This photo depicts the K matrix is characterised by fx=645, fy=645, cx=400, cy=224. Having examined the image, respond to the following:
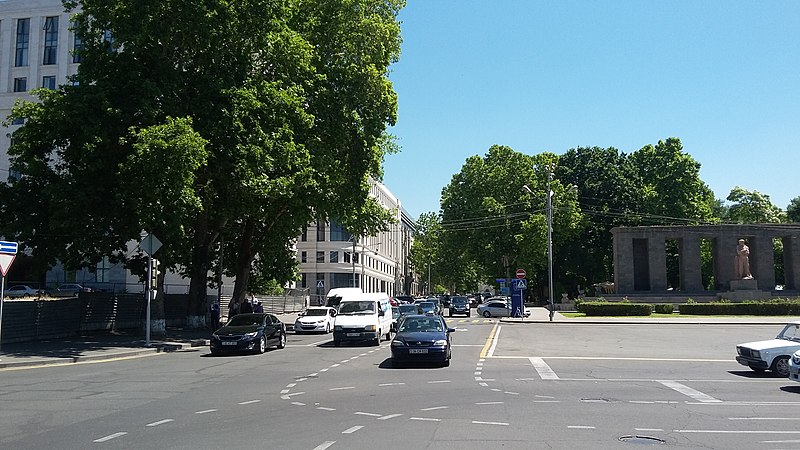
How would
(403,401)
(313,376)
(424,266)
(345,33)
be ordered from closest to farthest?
(403,401), (313,376), (345,33), (424,266)

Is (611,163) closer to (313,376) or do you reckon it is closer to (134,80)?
(134,80)

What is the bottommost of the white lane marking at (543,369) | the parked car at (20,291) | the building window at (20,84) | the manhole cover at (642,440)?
the white lane marking at (543,369)

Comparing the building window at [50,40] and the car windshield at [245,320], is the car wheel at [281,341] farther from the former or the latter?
the building window at [50,40]

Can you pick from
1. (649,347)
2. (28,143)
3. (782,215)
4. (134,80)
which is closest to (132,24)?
(134,80)

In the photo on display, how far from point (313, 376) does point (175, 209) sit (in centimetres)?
1093

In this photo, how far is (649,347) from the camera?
25203mm

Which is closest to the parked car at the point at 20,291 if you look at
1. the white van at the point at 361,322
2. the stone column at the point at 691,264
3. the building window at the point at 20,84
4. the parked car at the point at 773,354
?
the white van at the point at 361,322

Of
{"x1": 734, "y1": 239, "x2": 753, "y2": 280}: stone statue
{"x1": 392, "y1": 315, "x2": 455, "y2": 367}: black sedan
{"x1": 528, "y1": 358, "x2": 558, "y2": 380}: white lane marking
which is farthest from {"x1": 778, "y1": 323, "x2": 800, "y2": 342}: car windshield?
{"x1": 734, "y1": 239, "x2": 753, "y2": 280}: stone statue

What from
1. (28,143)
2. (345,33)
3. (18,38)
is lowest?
(28,143)

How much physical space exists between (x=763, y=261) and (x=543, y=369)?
46.0m

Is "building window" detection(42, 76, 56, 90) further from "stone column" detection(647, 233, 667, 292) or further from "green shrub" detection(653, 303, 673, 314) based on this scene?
"green shrub" detection(653, 303, 673, 314)

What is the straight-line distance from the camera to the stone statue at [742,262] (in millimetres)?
52812

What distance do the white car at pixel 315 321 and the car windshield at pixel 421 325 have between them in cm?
1730

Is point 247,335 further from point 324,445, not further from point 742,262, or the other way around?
point 742,262
